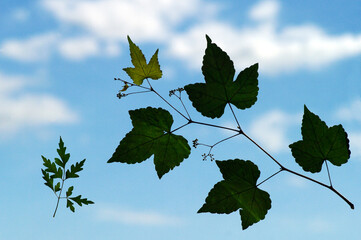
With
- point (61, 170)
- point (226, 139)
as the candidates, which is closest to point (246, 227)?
point (226, 139)

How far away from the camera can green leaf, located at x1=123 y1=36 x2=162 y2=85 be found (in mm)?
1709

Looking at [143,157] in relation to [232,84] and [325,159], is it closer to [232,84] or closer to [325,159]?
[232,84]

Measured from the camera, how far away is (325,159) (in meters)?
1.39

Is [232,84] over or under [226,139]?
over

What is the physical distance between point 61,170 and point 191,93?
112 cm

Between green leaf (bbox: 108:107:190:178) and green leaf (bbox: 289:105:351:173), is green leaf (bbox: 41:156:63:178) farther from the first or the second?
green leaf (bbox: 289:105:351:173)

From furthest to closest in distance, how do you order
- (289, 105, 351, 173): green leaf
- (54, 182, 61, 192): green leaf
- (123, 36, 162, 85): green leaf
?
(54, 182, 61, 192): green leaf
(123, 36, 162, 85): green leaf
(289, 105, 351, 173): green leaf

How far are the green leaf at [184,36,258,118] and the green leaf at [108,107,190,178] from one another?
0.52 feet

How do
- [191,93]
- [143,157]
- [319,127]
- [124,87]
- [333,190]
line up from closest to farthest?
1. [333,190]
2. [319,127]
3. [191,93]
4. [143,157]
5. [124,87]

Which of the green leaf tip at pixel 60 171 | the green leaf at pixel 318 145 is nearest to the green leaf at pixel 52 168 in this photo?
the green leaf tip at pixel 60 171

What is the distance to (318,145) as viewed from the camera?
1364mm

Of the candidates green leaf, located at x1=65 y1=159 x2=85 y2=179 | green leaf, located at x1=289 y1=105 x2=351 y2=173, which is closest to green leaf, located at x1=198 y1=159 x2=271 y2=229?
green leaf, located at x1=289 y1=105 x2=351 y2=173

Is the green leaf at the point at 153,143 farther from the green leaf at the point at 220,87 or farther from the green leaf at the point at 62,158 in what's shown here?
the green leaf at the point at 62,158

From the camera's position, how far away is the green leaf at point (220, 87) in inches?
55.9
